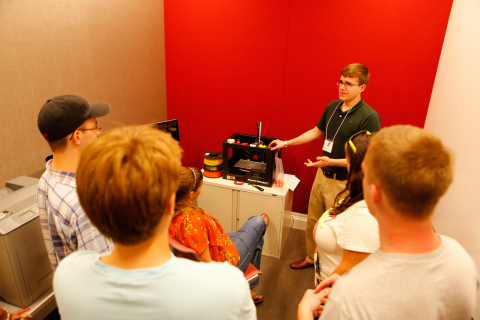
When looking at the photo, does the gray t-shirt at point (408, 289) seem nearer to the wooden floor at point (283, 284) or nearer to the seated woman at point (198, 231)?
the seated woman at point (198, 231)

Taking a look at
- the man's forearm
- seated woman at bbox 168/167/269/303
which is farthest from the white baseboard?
seated woman at bbox 168/167/269/303

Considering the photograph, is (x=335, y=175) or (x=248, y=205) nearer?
(x=335, y=175)

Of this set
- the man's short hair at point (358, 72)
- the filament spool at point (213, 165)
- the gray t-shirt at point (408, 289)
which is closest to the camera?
the gray t-shirt at point (408, 289)

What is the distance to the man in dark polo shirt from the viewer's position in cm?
233

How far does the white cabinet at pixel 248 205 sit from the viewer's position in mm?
2766

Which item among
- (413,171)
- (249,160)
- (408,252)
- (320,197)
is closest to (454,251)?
(408,252)

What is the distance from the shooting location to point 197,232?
166 centimetres

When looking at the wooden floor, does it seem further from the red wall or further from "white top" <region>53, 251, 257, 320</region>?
"white top" <region>53, 251, 257, 320</region>

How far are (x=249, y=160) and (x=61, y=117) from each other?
1.90 metres

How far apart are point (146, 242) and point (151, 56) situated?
9.32 ft

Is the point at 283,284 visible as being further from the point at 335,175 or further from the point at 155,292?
the point at 155,292

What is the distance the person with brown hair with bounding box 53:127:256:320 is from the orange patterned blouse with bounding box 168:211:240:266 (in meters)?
0.95

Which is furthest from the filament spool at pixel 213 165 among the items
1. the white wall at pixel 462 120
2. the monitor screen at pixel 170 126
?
the white wall at pixel 462 120

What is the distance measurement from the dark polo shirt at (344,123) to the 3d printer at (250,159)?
504 mm
